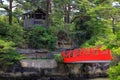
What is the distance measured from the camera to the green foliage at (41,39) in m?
28.1

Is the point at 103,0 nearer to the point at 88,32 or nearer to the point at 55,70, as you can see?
the point at 88,32

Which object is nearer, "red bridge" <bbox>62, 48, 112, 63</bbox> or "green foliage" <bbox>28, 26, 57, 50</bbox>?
"red bridge" <bbox>62, 48, 112, 63</bbox>

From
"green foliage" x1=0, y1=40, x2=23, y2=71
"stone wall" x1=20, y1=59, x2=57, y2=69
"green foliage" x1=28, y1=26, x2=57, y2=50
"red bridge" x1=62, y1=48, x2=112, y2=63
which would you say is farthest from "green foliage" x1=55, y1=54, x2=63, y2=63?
"green foliage" x1=28, y1=26, x2=57, y2=50

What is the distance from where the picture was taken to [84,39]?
99.7ft

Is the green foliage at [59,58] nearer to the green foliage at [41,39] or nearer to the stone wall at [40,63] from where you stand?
the stone wall at [40,63]

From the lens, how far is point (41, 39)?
2791cm

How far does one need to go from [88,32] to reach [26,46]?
6.40 meters

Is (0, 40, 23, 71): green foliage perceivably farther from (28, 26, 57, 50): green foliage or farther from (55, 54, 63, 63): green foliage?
(28, 26, 57, 50): green foliage

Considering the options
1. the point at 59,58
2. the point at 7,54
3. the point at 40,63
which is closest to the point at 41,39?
the point at 40,63

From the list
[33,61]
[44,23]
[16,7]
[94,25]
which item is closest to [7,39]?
[33,61]

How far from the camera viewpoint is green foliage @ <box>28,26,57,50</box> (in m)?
28.1

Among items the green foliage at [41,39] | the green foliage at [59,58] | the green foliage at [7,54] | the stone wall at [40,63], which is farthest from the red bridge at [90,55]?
the green foliage at [41,39]

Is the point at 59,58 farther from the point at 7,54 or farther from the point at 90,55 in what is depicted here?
the point at 90,55

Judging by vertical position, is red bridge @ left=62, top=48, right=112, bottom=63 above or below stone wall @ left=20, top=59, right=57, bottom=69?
above
